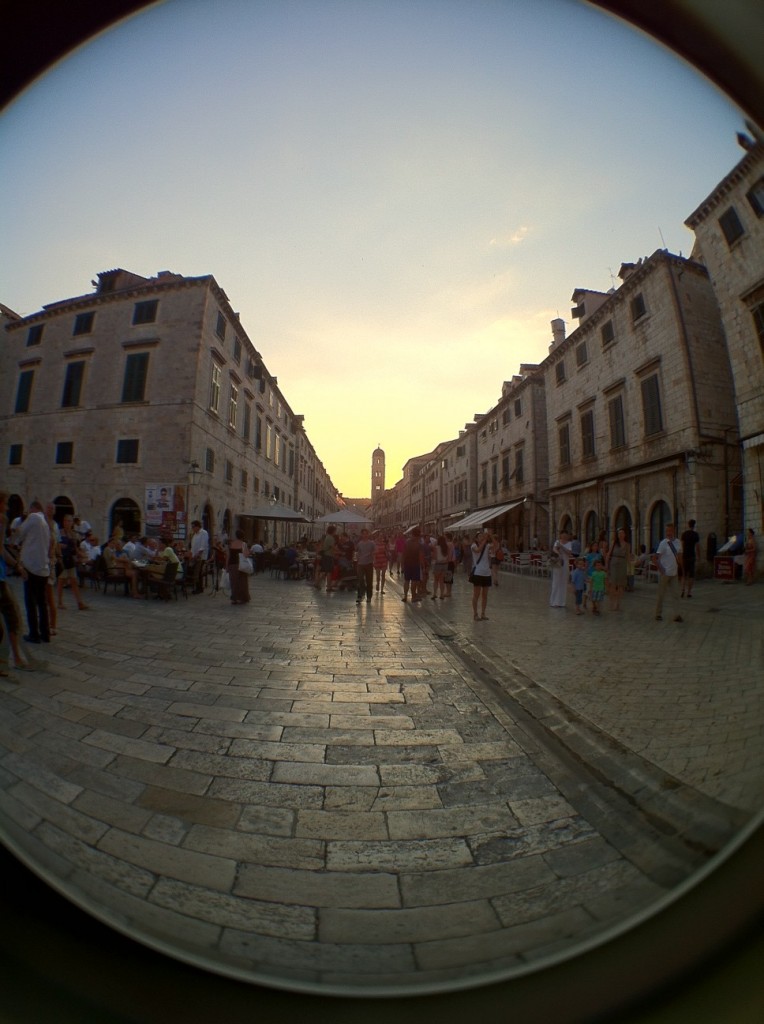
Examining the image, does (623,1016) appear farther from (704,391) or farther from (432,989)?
(704,391)

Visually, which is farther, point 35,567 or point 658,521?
point 658,521

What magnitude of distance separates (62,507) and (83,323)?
0.67m

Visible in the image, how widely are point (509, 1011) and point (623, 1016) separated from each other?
17cm

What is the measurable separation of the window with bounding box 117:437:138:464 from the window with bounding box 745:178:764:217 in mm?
2043

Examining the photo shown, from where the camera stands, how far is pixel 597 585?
6.40 meters

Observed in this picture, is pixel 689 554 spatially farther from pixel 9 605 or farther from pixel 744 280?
pixel 9 605

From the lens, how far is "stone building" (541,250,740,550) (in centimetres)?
146

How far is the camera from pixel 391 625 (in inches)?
232

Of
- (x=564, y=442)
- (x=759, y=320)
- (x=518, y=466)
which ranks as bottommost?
(x=759, y=320)

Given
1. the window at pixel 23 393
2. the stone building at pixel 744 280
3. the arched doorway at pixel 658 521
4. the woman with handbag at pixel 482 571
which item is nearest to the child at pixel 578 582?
the woman with handbag at pixel 482 571

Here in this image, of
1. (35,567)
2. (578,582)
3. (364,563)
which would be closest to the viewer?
(35,567)

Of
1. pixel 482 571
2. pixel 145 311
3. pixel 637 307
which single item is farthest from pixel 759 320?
pixel 482 571

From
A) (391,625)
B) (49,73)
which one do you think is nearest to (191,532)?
(49,73)

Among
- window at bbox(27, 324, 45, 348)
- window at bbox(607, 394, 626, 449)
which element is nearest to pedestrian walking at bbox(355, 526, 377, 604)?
window at bbox(607, 394, 626, 449)
